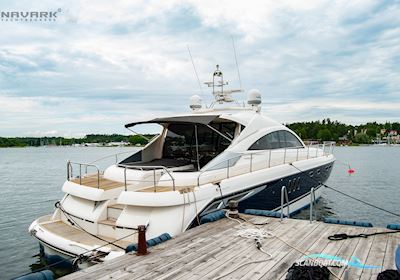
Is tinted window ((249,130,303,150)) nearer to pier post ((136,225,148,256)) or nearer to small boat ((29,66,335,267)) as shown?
small boat ((29,66,335,267))

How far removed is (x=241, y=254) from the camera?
506 cm

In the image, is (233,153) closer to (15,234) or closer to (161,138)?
(161,138)

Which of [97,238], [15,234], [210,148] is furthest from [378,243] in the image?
[15,234]

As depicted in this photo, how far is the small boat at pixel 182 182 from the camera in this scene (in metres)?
6.52

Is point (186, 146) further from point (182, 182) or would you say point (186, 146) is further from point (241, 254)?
point (241, 254)

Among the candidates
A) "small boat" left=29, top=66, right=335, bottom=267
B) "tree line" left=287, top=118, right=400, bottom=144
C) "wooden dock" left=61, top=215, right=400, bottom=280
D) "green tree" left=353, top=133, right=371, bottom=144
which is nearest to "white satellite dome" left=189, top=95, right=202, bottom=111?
"small boat" left=29, top=66, right=335, bottom=267

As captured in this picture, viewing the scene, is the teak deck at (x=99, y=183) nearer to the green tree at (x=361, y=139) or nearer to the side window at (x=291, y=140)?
the side window at (x=291, y=140)

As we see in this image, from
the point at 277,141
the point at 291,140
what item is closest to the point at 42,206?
the point at 277,141

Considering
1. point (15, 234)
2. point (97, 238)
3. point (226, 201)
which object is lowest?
point (15, 234)

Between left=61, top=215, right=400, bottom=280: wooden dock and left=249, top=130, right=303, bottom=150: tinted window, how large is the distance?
12.3 feet

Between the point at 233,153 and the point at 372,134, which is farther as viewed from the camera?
the point at 372,134

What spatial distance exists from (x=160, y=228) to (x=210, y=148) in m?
4.10

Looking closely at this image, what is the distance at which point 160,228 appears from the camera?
21.1 ft

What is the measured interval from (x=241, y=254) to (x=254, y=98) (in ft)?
24.3
